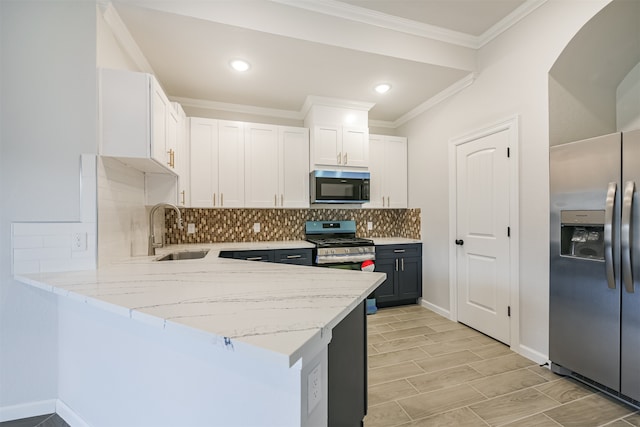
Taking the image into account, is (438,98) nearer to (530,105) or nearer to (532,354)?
(530,105)

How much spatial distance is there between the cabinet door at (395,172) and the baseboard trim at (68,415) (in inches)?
138

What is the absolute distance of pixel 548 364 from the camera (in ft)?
7.16

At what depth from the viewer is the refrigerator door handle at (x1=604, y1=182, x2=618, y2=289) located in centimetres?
175

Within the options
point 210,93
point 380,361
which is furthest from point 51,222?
point 380,361

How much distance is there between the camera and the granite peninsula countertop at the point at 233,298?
0.73 m

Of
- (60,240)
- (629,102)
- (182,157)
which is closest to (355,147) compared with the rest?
(182,157)

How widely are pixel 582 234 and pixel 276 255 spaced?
262cm

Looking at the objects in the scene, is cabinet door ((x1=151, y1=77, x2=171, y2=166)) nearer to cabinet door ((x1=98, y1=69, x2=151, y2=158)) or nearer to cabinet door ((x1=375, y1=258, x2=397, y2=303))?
cabinet door ((x1=98, y1=69, x2=151, y2=158))

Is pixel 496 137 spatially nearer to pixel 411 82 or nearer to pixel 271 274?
pixel 411 82

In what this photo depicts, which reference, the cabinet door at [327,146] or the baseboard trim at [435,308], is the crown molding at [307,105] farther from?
the baseboard trim at [435,308]

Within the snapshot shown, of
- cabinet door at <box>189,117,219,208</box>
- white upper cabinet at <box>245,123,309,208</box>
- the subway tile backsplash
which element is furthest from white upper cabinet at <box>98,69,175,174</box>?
the subway tile backsplash

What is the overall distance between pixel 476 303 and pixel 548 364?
78cm

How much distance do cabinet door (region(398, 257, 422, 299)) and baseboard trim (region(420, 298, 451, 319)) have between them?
0.11m

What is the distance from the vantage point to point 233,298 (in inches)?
41.4
